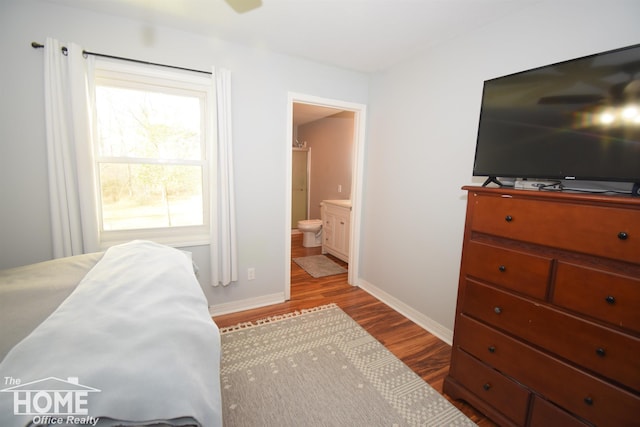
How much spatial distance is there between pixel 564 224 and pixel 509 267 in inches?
12.7

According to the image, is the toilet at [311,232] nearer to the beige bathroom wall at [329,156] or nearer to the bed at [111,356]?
the beige bathroom wall at [329,156]

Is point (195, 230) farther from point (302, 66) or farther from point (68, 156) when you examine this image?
point (302, 66)

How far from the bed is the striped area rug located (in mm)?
964

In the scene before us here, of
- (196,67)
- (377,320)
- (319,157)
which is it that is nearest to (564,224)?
(377,320)

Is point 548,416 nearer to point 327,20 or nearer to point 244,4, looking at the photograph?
point 327,20

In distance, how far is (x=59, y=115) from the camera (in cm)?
186

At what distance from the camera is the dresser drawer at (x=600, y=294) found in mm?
1037

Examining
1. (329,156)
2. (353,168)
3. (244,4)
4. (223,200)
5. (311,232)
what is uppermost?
(244,4)

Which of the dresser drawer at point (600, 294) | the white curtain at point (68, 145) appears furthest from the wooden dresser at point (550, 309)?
the white curtain at point (68, 145)

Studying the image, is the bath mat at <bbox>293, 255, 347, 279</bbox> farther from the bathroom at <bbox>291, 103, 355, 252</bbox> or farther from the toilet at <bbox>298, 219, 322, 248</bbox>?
the bathroom at <bbox>291, 103, 355, 252</bbox>

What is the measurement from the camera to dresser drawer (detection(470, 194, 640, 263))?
3.43 ft

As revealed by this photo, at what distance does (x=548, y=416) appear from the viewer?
1.27 m

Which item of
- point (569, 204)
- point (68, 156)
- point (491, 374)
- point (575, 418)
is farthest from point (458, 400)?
point (68, 156)

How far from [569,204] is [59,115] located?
3.10m
